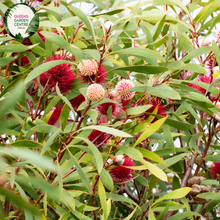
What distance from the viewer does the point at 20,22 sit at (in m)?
0.71

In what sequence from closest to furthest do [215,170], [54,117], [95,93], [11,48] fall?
[95,93] < [11,48] < [54,117] < [215,170]

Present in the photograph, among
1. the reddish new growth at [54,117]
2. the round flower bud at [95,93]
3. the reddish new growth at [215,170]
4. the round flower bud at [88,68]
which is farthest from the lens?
the reddish new growth at [215,170]

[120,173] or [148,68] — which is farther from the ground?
[148,68]

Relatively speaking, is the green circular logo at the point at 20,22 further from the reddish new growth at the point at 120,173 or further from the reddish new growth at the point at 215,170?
the reddish new growth at the point at 215,170

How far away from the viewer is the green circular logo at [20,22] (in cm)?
70

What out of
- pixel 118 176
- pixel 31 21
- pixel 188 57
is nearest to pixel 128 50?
pixel 188 57

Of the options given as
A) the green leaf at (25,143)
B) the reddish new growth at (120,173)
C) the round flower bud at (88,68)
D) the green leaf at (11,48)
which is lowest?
the reddish new growth at (120,173)

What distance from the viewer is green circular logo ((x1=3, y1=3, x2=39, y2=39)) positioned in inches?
27.7

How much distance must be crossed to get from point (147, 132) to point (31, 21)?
0.42 metres

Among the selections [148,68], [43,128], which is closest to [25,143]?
[43,128]

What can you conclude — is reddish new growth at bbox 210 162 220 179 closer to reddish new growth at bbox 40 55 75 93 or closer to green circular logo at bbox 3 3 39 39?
reddish new growth at bbox 40 55 75 93

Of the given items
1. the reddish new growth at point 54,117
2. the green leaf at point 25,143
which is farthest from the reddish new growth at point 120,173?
the green leaf at point 25,143

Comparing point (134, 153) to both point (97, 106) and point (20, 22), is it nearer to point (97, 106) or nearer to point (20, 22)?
point (97, 106)

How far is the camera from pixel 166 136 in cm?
69
